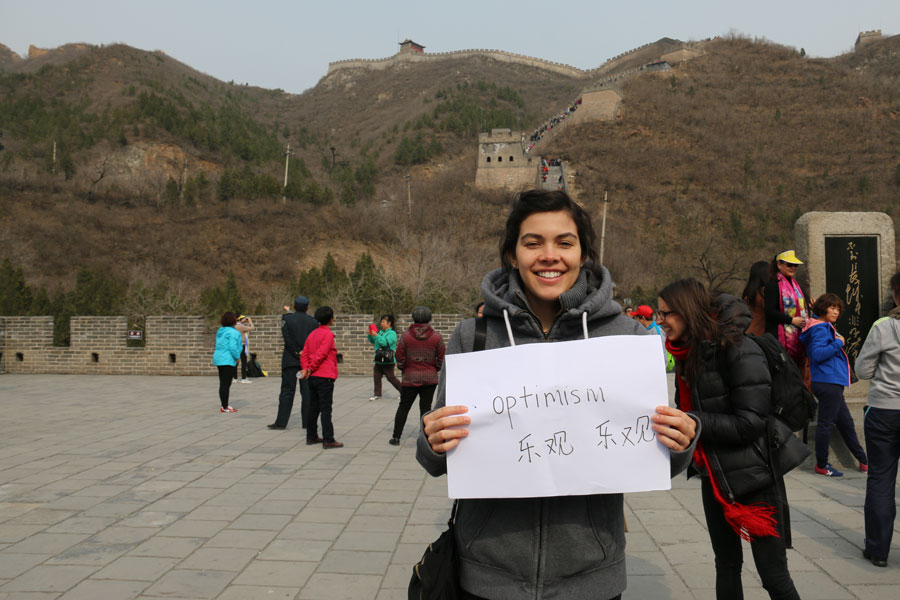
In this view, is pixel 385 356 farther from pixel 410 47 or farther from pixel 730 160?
pixel 410 47

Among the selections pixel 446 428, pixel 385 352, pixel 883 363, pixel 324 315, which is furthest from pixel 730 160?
pixel 446 428

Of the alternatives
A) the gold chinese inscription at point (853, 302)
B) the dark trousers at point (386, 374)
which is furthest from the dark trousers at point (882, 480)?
the dark trousers at point (386, 374)

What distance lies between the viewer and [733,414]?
2689 mm

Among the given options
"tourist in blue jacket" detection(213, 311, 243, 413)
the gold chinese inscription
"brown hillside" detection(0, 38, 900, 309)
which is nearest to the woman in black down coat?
the gold chinese inscription

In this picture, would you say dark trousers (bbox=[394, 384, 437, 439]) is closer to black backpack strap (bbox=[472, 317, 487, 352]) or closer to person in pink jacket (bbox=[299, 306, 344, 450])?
person in pink jacket (bbox=[299, 306, 344, 450])

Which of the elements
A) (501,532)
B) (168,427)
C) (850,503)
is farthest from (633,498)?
(168,427)

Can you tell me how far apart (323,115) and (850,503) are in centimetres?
11497

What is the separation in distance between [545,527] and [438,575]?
332 millimetres

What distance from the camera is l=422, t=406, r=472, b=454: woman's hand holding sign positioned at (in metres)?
1.69

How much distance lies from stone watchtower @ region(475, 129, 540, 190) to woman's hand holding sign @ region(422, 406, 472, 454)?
56752 millimetres

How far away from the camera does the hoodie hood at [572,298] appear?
5.86 ft

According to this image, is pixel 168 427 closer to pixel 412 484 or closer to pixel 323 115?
pixel 412 484

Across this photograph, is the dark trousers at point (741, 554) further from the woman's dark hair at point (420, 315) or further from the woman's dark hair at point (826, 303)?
the woman's dark hair at point (420, 315)

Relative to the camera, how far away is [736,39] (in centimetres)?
8788
